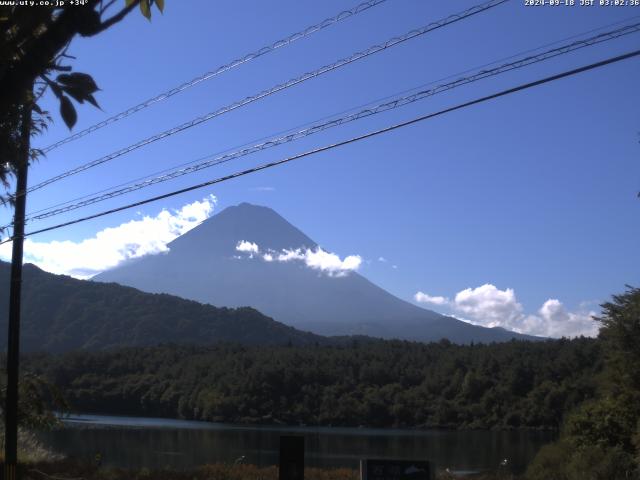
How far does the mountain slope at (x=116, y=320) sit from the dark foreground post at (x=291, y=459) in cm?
10737

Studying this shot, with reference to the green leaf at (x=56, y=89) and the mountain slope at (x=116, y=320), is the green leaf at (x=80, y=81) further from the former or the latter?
the mountain slope at (x=116, y=320)

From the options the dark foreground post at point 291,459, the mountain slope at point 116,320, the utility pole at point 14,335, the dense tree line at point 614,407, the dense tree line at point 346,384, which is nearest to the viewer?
the dark foreground post at point 291,459

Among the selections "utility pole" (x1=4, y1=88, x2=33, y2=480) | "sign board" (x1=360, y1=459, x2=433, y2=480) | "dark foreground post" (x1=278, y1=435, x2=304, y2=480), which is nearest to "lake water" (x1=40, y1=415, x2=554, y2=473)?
"utility pole" (x1=4, y1=88, x2=33, y2=480)

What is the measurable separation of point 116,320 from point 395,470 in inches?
5095

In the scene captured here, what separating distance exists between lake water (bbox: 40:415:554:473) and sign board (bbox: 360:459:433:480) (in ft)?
63.2

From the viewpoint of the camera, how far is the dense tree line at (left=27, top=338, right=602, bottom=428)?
6731cm

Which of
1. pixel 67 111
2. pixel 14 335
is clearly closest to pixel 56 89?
pixel 67 111

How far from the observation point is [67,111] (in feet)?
14.2

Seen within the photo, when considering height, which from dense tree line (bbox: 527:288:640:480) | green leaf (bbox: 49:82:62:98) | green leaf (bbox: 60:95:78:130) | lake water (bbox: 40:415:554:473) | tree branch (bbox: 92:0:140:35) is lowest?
lake water (bbox: 40:415:554:473)

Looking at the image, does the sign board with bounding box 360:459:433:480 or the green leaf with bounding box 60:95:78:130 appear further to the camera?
the sign board with bounding box 360:459:433:480

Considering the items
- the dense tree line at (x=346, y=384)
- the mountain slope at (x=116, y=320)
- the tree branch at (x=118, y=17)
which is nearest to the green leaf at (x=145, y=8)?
the tree branch at (x=118, y=17)

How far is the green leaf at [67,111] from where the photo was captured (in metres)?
4.31

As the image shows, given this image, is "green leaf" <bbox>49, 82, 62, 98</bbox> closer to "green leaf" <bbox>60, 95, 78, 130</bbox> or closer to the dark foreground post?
"green leaf" <bbox>60, 95, 78, 130</bbox>

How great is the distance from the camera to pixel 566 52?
9016mm
